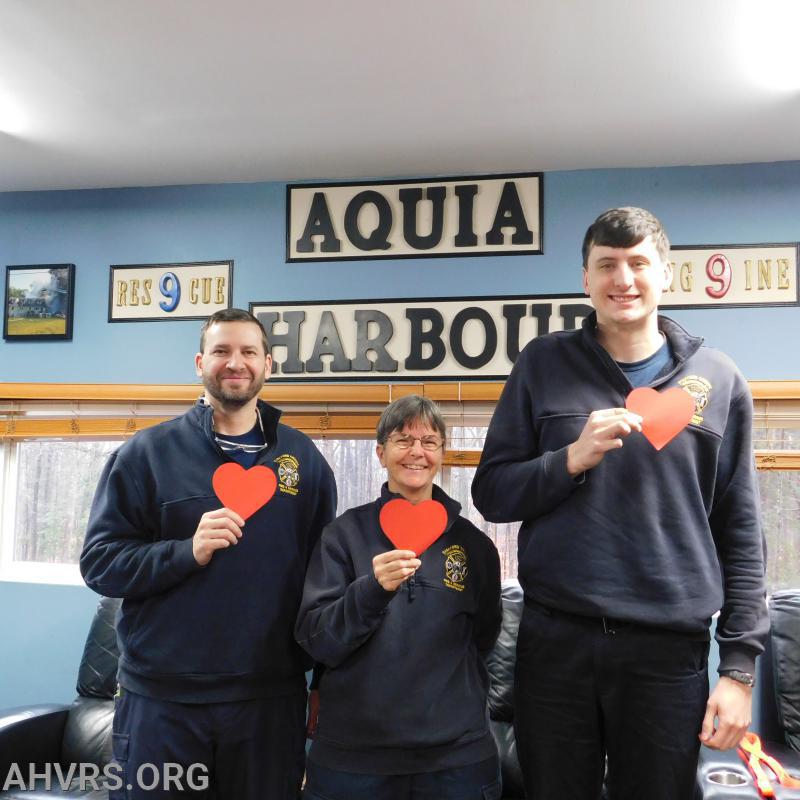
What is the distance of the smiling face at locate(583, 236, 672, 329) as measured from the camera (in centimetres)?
129

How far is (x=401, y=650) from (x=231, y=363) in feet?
2.54

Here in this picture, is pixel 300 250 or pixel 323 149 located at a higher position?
pixel 323 149

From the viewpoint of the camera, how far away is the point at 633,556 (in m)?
1.24

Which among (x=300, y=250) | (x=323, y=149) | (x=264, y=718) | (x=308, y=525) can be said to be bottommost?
(x=264, y=718)

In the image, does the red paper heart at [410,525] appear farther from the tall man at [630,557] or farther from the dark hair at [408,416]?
the tall man at [630,557]

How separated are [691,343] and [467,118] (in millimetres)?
1456

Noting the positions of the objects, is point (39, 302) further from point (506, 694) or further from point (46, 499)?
point (506, 694)

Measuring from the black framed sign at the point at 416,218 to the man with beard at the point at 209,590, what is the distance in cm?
131

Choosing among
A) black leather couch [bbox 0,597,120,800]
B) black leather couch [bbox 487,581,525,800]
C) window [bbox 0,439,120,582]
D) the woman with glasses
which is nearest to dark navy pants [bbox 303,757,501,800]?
the woman with glasses

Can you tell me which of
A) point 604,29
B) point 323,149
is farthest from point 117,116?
point 604,29

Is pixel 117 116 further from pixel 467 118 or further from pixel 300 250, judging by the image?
pixel 467 118

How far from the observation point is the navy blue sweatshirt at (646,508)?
1230mm

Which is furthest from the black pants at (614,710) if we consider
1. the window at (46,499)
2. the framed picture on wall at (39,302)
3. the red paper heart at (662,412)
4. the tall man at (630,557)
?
the framed picture on wall at (39,302)

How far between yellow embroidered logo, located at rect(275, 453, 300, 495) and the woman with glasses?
151 mm
